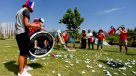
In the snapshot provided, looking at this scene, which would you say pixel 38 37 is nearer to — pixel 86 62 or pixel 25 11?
pixel 25 11

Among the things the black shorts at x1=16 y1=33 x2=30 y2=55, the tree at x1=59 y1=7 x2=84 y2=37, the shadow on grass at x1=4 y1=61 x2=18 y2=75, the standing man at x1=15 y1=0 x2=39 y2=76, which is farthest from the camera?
the tree at x1=59 y1=7 x2=84 y2=37

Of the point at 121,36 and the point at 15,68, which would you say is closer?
the point at 15,68

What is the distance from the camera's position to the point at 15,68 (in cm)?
1005

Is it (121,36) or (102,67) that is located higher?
(121,36)

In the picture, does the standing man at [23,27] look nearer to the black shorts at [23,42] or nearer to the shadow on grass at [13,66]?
the black shorts at [23,42]

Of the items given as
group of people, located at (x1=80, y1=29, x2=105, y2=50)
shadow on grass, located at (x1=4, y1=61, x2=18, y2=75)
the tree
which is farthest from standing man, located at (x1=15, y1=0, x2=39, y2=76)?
the tree

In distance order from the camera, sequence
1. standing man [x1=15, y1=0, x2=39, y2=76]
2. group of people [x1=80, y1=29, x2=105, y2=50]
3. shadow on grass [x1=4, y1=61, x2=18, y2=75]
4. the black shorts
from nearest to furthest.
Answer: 1. standing man [x1=15, y1=0, x2=39, y2=76]
2. the black shorts
3. shadow on grass [x1=4, y1=61, x2=18, y2=75]
4. group of people [x1=80, y1=29, x2=105, y2=50]

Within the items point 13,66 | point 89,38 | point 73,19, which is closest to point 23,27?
point 13,66

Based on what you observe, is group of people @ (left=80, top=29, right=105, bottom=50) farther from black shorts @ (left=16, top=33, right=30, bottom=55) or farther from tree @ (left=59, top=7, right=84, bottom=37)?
tree @ (left=59, top=7, right=84, bottom=37)

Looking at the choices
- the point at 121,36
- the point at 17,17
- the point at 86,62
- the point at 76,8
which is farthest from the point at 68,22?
the point at 17,17

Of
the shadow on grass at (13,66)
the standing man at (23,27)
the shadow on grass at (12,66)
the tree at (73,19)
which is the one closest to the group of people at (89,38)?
the shadow on grass at (13,66)

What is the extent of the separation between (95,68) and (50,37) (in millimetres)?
2754

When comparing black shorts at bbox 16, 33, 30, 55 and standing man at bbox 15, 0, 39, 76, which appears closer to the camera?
standing man at bbox 15, 0, 39, 76

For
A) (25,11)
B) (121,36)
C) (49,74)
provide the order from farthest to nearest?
(121,36), (49,74), (25,11)
